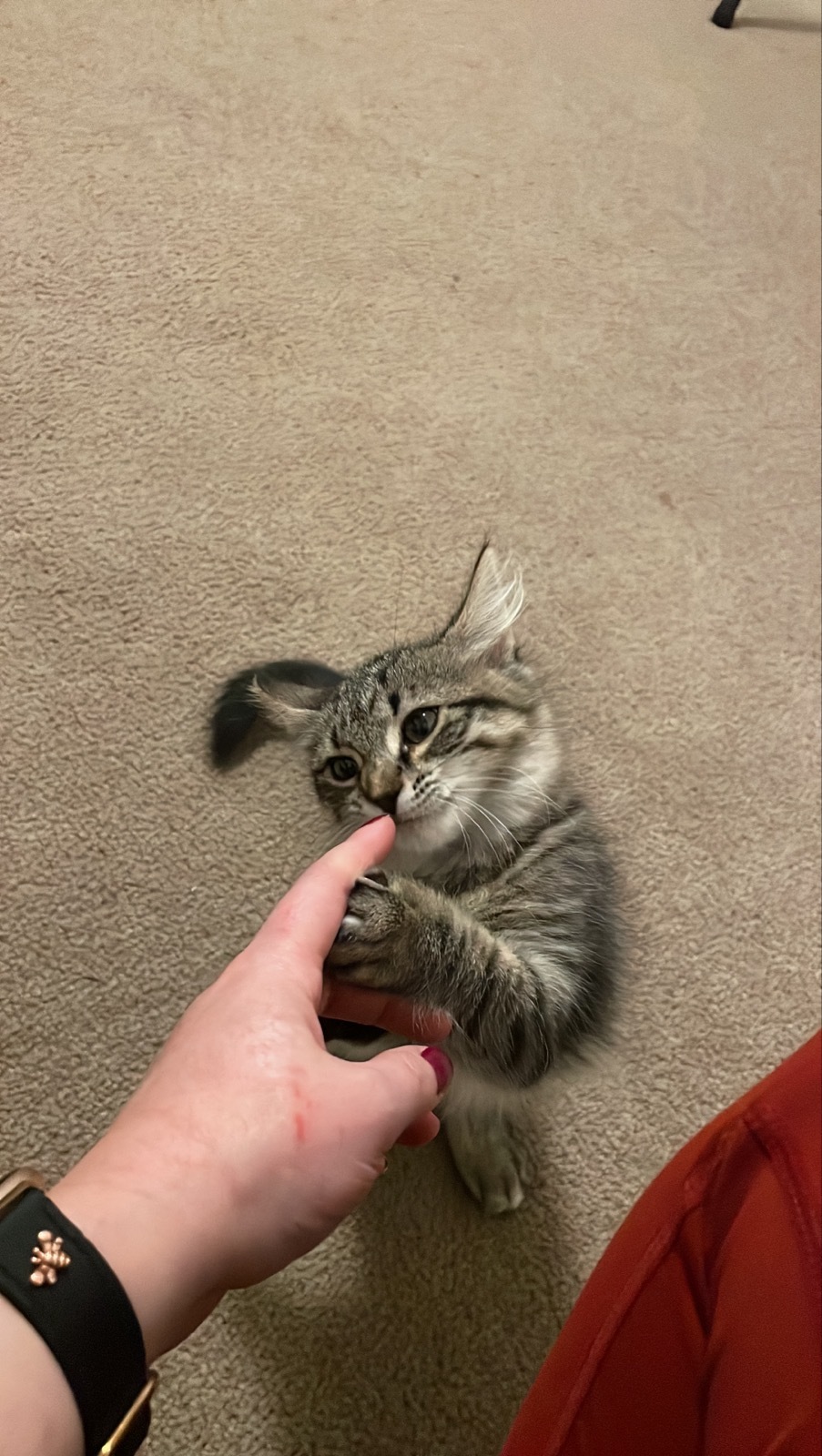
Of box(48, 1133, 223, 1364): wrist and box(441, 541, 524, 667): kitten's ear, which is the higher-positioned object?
box(441, 541, 524, 667): kitten's ear

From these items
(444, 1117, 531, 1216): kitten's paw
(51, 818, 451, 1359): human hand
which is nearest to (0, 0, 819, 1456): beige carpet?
(444, 1117, 531, 1216): kitten's paw

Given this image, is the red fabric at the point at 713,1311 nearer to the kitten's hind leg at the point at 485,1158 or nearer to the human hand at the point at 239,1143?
the human hand at the point at 239,1143

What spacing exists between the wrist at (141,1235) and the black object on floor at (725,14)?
8.70 feet

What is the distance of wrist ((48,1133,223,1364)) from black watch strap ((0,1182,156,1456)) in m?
0.01

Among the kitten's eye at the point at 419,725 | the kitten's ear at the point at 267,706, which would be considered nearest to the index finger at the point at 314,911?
the kitten's eye at the point at 419,725

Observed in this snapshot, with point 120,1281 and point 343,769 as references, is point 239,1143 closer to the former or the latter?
point 120,1281

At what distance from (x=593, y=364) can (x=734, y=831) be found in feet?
2.89

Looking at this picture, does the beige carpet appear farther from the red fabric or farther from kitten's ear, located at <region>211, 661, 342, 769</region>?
the red fabric

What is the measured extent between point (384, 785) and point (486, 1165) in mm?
497

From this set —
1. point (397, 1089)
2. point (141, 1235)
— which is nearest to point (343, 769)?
point (397, 1089)

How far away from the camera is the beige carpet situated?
1.05 metres

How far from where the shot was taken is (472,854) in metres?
0.96

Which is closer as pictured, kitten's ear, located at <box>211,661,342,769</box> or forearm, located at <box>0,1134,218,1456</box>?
forearm, located at <box>0,1134,218,1456</box>

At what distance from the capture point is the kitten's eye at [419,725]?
957 mm
